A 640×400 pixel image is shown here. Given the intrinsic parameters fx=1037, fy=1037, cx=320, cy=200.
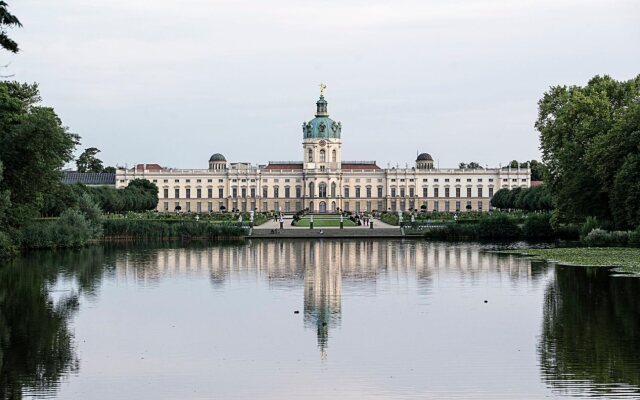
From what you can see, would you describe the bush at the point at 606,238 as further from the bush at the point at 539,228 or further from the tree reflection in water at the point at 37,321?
the tree reflection in water at the point at 37,321

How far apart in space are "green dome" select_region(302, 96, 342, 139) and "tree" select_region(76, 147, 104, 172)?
23656 millimetres

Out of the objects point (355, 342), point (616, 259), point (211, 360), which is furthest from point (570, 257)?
point (211, 360)

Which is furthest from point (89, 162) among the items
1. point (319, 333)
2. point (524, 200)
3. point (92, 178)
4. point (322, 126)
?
point (319, 333)

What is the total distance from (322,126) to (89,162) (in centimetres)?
2606

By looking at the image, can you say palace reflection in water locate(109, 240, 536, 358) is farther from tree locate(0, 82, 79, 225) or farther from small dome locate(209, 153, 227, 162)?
small dome locate(209, 153, 227, 162)

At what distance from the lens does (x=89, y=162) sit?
4213 inches

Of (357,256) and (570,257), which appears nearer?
(570,257)

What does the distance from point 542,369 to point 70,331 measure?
6780 mm

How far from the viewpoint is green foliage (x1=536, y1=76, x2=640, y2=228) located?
3056 centimetres

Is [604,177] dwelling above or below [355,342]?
above

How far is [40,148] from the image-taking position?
2942 centimetres

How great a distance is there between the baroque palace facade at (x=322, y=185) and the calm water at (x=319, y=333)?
7139cm

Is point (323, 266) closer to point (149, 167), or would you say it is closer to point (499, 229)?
point (499, 229)

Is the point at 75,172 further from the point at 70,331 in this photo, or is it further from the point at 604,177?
the point at 70,331
